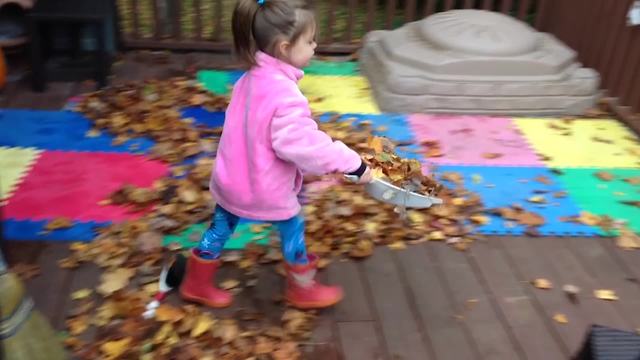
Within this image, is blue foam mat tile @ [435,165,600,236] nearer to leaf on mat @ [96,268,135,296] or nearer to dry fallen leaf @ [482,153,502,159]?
dry fallen leaf @ [482,153,502,159]

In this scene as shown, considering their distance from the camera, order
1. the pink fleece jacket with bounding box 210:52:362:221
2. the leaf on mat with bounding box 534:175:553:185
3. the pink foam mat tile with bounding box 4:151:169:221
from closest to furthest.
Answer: the pink fleece jacket with bounding box 210:52:362:221
the pink foam mat tile with bounding box 4:151:169:221
the leaf on mat with bounding box 534:175:553:185

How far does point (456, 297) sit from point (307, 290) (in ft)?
2.35

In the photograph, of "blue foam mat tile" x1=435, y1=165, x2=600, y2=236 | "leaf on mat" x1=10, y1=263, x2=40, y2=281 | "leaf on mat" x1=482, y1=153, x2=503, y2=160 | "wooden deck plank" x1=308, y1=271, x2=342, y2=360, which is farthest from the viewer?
"leaf on mat" x1=482, y1=153, x2=503, y2=160

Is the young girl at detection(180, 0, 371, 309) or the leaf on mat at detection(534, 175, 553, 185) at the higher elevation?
the young girl at detection(180, 0, 371, 309)

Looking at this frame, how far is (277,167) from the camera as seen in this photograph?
2.71m

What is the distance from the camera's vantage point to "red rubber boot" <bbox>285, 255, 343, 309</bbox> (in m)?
3.05

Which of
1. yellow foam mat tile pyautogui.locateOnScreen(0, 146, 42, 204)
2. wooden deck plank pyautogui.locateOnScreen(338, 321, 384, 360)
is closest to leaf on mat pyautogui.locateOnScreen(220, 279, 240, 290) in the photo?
wooden deck plank pyautogui.locateOnScreen(338, 321, 384, 360)

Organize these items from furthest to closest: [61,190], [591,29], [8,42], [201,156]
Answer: [591,29], [8,42], [201,156], [61,190]

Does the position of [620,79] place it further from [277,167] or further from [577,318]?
[277,167]

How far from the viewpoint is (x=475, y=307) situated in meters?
3.23

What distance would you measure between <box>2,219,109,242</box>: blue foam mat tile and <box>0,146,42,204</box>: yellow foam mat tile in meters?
0.23

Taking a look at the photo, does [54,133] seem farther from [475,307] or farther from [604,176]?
[604,176]

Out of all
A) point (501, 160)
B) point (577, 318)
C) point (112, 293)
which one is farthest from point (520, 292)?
point (112, 293)

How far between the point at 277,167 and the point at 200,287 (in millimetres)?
710
